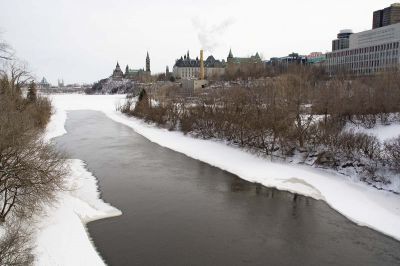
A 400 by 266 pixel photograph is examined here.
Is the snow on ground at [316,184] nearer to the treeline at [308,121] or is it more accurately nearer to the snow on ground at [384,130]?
the treeline at [308,121]

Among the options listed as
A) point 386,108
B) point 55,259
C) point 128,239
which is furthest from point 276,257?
point 386,108

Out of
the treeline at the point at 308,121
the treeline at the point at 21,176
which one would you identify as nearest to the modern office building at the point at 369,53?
the treeline at the point at 308,121

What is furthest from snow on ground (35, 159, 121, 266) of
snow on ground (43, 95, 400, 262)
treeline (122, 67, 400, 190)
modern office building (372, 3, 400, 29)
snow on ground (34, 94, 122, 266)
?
modern office building (372, 3, 400, 29)

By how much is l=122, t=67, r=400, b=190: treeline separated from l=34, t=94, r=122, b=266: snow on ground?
1441 centimetres

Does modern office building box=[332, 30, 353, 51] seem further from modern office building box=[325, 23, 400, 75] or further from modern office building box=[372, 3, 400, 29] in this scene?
modern office building box=[325, 23, 400, 75]

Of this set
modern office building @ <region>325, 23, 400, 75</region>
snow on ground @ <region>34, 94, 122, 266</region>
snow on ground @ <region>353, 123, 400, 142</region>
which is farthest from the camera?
modern office building @ <region>325, 23, 400, 75</region>

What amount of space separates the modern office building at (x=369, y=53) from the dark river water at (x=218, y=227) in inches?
2933

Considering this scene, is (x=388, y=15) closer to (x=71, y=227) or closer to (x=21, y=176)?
(x=71, y=227)

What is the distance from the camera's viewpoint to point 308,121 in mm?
28031

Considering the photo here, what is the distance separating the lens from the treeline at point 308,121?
23531 millimetres

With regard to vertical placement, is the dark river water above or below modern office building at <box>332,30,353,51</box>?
below

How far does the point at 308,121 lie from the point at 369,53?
8000cm

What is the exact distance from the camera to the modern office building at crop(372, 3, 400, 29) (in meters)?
132

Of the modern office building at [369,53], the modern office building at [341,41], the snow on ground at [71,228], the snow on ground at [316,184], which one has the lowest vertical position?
the snow on ground at [316,184]
